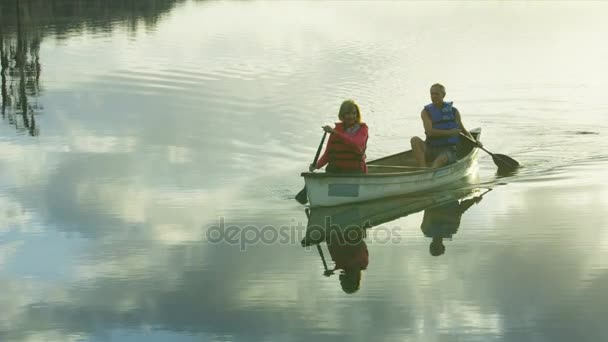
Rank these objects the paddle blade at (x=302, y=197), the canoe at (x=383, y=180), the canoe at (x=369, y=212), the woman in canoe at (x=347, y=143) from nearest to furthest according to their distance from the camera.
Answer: the canoe at (x=369, y=212), the woman in canoe at (x=347, y=143), the canoe at (x=383, y=180), the paddle blade at (x=302, y=197)

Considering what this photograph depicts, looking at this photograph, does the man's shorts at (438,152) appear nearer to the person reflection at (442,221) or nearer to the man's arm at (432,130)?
the man's arm at (432,130)

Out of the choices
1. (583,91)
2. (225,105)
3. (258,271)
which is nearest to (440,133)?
(258,271)

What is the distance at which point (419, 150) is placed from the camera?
1855 centimetres

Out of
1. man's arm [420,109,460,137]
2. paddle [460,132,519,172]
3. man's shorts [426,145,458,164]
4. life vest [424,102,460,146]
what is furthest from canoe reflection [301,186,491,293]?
paddle [460,132,519,172]

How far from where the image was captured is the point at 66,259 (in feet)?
45.4

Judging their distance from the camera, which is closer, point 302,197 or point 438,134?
point 302,197

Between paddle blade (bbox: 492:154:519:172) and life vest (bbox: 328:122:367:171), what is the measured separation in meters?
4.68

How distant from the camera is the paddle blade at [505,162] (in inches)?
803

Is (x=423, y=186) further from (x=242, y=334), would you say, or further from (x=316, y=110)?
(x=316, y=110)

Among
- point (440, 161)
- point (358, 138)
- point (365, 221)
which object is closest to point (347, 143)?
point (358, 138)

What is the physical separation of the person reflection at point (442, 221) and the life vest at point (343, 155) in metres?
1.27

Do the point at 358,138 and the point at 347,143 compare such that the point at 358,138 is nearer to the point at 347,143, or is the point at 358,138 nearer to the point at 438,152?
the point at 347,143

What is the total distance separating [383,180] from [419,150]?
6.33 feet
